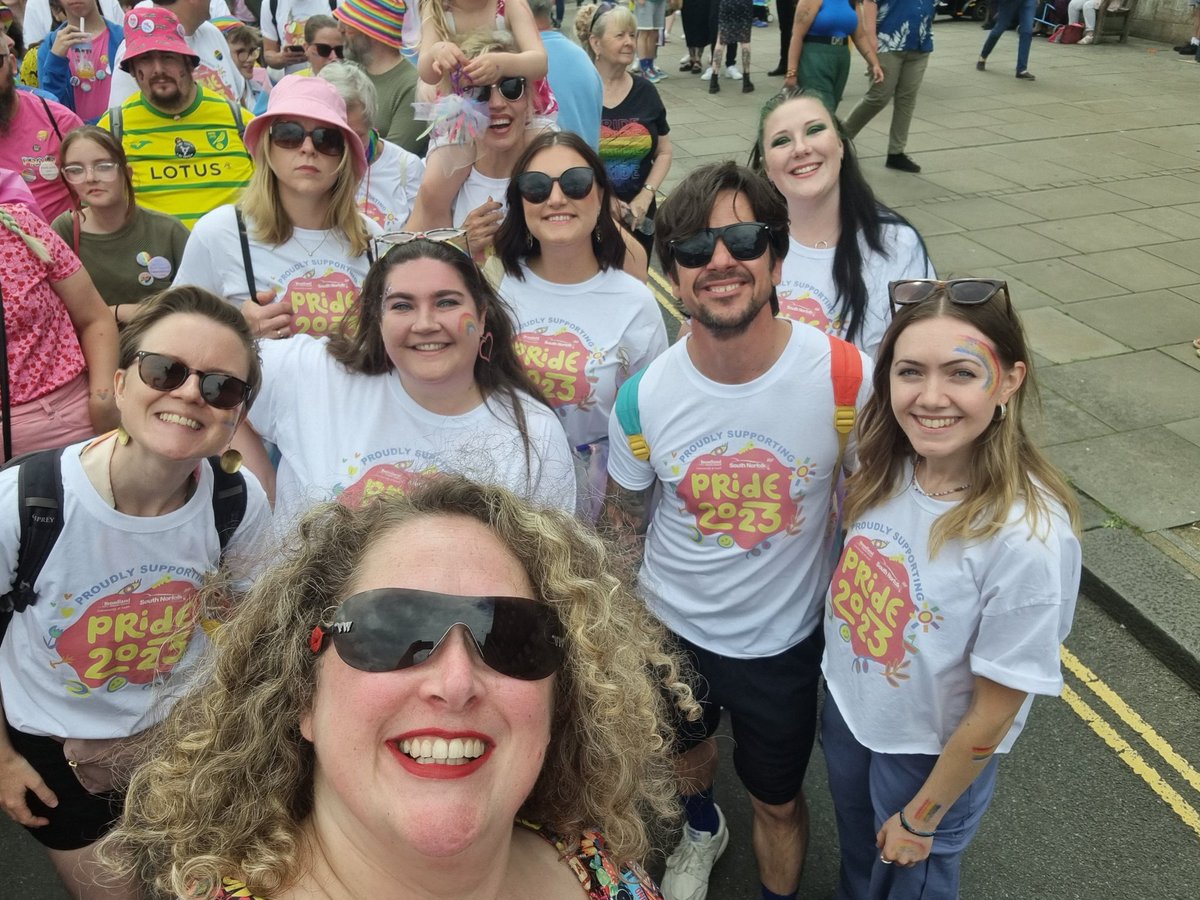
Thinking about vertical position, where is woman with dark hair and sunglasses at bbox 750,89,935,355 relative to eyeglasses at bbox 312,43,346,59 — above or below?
below

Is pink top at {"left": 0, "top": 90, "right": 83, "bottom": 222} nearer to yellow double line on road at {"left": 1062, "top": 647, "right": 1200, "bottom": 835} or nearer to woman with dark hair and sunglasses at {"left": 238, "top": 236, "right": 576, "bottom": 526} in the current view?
woman with dark hair and sunglasses at {"left": 238, "top": 236, "right": 576, "bottom": 526}

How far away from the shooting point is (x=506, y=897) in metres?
1.60

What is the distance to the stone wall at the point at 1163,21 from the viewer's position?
576 inches

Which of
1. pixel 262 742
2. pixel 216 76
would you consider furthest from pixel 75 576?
pixel 216 76

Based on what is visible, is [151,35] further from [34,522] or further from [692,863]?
[692,863]

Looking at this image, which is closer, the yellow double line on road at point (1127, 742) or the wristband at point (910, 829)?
the wristband at point (910, 829)

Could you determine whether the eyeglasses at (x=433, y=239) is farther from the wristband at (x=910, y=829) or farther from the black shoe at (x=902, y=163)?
the black shoe at (x=902, y=163)

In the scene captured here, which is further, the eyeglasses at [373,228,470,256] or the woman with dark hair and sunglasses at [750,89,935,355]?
the woman with dark hair and sunglasses at [750,89,935,355]

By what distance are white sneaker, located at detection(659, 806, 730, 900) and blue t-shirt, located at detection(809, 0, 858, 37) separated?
791 centimetres

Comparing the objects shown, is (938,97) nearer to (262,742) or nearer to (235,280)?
(235,280)

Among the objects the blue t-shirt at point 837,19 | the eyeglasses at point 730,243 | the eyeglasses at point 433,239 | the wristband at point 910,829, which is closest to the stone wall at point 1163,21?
the blue t-shirt at point 837,19

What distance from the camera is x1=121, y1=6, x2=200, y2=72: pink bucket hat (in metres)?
4.29

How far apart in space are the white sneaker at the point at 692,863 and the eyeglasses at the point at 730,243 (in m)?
1.82

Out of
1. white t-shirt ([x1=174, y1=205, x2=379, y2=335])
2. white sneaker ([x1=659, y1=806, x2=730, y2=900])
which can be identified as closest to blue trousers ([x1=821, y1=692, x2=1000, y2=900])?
white sneaker ([x1=659, y1=806, x2=730, y2=900])
